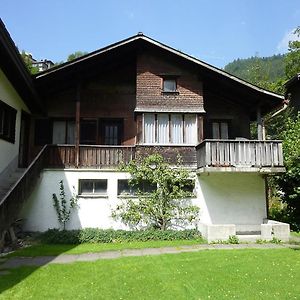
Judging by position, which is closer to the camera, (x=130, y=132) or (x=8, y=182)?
(x=8, y=182)

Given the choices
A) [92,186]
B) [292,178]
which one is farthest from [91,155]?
[292,178]

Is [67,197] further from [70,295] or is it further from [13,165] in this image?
[70,295]

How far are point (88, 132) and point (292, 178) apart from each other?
10.6 meters

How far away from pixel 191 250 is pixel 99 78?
33.6ft

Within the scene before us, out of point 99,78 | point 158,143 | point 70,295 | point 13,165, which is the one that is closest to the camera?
point 70,295

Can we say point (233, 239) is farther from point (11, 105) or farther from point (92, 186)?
point (11, 105)

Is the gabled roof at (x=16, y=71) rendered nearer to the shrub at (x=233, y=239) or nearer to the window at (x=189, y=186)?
the window at (x=189, y=186)

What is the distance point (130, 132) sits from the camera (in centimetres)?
1853

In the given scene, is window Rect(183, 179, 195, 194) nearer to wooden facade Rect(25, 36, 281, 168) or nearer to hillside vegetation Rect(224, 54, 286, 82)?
wooden facade Rect(25, 36, 281, 168)

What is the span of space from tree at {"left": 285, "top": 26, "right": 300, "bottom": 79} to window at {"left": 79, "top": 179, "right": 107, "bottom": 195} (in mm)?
30543

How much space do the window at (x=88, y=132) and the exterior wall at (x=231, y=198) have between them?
19.3 ft

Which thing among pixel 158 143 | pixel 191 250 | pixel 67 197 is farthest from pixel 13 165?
pixel 191 250

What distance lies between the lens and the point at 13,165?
16.1m

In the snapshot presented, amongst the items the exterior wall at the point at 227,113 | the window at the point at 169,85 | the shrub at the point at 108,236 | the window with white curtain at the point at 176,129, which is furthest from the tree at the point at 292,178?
the window at the point at 169,85
